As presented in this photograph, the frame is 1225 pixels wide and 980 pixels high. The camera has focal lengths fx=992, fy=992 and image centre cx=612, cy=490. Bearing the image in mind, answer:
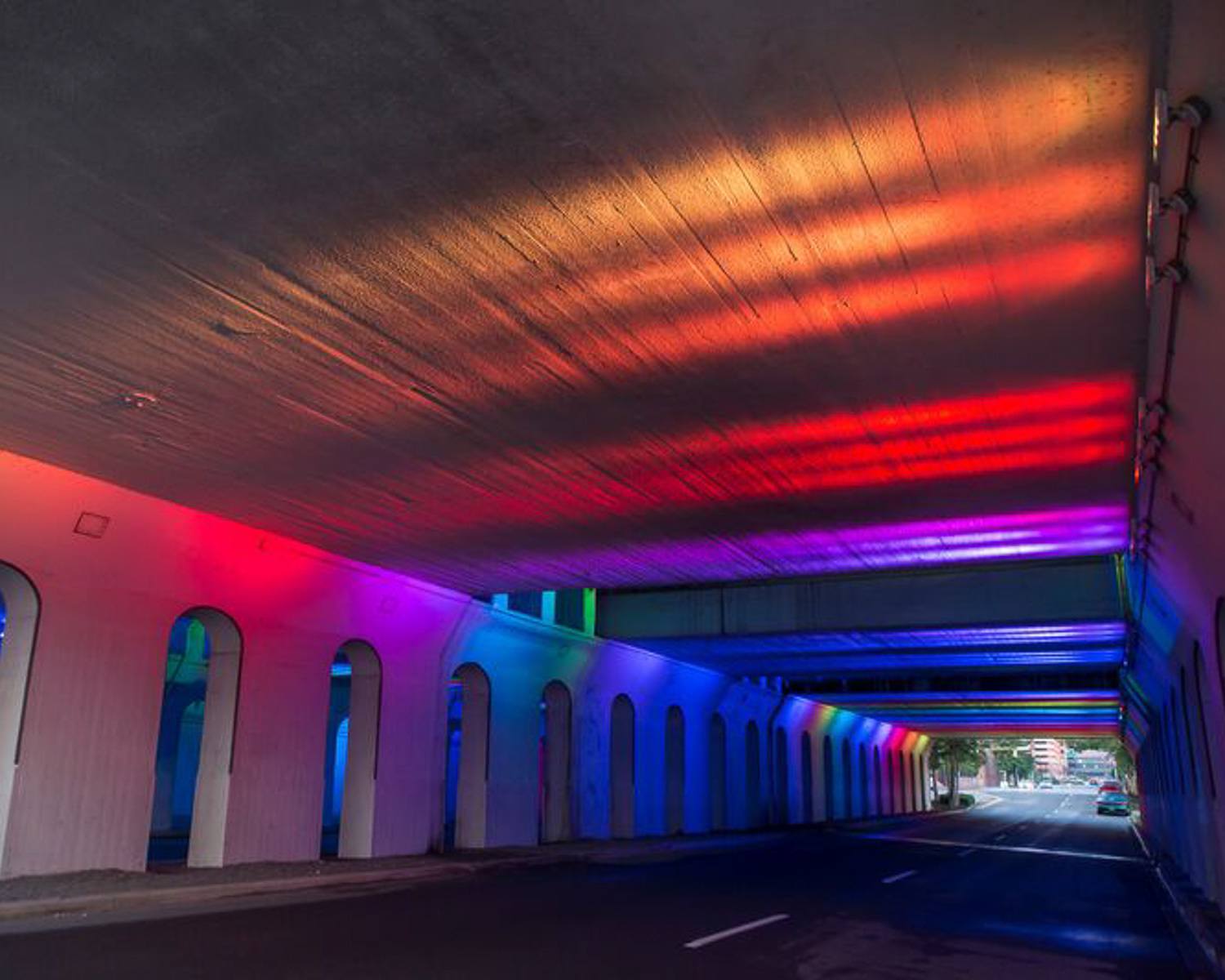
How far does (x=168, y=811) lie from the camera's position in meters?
26.7

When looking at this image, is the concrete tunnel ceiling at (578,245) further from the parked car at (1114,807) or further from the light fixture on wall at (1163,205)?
the parked car at (1114,807)

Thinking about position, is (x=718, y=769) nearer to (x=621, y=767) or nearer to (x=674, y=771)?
(x=674, y=771)

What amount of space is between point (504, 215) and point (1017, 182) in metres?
3.14

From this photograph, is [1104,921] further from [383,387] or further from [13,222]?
[13,222]

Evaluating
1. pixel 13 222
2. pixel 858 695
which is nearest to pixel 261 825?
pixel 13 222

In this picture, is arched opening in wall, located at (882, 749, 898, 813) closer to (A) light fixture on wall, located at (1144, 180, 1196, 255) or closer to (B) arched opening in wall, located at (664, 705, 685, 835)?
(B) arched opening in wall, located at (664, 705, 685, 835)

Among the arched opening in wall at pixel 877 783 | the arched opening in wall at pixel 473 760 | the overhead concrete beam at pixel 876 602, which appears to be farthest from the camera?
the arched opening in wall at pixel 877 783

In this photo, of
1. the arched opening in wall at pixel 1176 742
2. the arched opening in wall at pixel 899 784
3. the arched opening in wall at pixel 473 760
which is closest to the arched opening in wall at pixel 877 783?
the arched opening in wall at pixel 899 784

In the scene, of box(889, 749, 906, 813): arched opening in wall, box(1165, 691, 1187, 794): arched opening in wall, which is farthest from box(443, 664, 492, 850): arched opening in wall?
box(889, 749, 906, 813): arched opening in wall

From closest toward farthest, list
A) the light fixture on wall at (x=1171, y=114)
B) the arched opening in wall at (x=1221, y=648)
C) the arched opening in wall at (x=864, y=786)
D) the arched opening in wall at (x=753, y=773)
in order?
1. the light fixture on wall at (x=1171, y=114)
2. the arched opening in wall at (x=1221, y=648)
3. the arched opening in wall at (x=753, y=773)
4. the arched opening in wall at (x=864, y=786)

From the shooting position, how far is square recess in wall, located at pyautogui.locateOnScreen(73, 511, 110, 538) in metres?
12.5

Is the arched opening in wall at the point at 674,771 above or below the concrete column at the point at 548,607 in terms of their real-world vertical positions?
below

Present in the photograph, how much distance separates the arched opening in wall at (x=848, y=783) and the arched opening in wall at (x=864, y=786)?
1.94 metres

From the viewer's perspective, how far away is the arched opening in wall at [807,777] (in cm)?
3962
